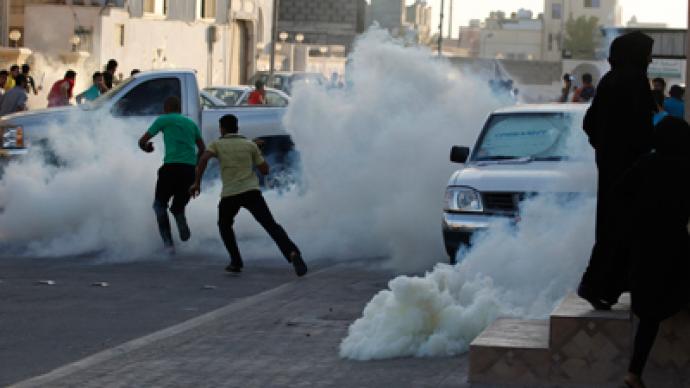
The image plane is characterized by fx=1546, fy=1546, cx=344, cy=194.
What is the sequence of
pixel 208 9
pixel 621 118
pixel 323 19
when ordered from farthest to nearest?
pixel 323 19
pixel 208 9
pixel 621 118

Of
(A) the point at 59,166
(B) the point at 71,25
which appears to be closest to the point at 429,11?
(B) the point at 71,25

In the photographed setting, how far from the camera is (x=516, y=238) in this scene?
11.5m

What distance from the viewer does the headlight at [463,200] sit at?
1355cm

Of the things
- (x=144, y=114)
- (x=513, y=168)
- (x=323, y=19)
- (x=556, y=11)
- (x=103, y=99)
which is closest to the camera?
(x=513, y=168)

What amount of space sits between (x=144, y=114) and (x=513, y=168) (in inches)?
278

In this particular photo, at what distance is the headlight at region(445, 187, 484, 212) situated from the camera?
534 inches

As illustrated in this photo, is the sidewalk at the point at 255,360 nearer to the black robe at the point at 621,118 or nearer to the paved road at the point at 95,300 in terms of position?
the paved road at the point at 95,300

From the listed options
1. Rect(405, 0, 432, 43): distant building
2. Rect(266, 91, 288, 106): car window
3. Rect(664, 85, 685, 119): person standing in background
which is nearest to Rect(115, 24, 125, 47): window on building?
Rect(266, 91, 288, 106): car window

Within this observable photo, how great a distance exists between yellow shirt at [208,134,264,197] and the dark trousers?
4.99 ft

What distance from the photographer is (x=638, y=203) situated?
8.01 m

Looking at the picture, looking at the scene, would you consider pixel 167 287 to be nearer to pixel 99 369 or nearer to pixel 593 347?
pixel 99 369

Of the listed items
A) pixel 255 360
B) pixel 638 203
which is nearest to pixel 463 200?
pixel 255 360

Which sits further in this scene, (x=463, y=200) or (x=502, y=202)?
(x=463, y=200)

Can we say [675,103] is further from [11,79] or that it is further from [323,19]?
[323,19]
